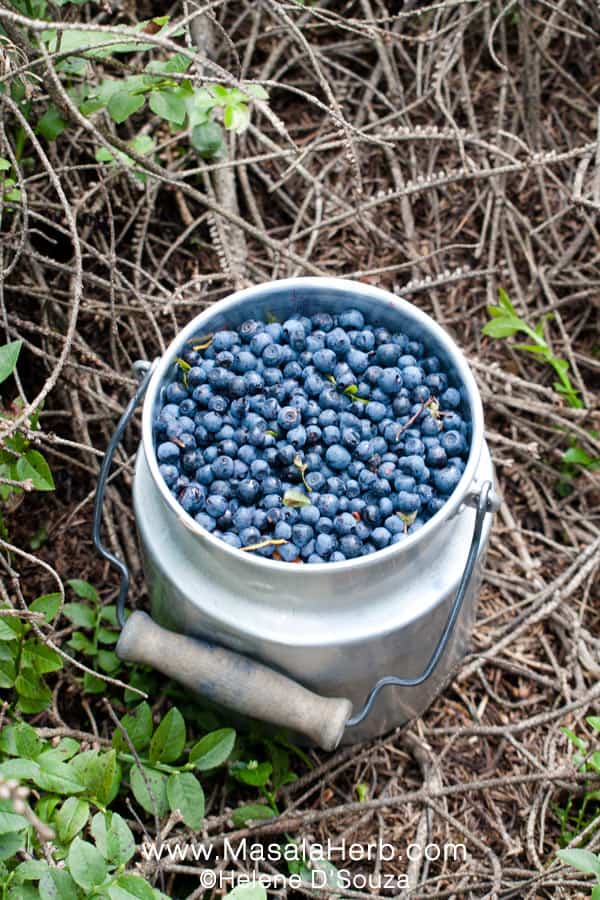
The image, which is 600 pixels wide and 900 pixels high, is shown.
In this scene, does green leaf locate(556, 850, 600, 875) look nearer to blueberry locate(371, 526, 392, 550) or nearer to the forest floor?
the forest floor

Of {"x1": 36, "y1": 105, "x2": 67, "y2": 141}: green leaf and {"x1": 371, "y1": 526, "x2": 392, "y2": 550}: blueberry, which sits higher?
{"x1": 36, "y1": 105, "x2": 67, "y2": 141}: green leaf

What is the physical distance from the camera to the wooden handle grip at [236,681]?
148cm

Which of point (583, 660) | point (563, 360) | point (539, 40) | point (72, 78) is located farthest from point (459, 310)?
point (72, 78)

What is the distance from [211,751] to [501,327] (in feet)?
3.53

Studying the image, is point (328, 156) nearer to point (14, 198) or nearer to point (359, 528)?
point (14, 198)

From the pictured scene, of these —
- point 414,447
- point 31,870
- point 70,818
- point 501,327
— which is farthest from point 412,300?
point 31,870

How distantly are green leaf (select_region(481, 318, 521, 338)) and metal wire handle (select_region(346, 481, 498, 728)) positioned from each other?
68 cm

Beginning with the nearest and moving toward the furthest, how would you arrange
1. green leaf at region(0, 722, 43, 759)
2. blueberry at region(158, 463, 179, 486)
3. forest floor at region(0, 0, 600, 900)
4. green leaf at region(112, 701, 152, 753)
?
green leaf at region(0, 722, 43, 759)
blueberry at region(158, 463, 179, 486)
green leaf at region(112, 701, 152, 753)
forest floor at region(0, 0, 600, 900)

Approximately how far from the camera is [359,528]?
1480 millimetres

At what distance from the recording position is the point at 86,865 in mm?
1261

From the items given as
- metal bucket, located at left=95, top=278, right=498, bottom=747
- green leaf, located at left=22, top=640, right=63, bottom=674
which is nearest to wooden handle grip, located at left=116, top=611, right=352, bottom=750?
metal bucket, located at left=95, top=278, right=498, bottom=747

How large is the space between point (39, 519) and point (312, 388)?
732 millimetres

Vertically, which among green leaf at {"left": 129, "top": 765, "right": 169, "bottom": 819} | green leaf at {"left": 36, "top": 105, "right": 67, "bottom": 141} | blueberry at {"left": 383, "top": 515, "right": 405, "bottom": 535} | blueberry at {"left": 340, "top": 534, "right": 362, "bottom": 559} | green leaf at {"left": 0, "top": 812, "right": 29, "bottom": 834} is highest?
green leaf at {"left": 36, "top": 105, "right": 67, "bottom": 141}

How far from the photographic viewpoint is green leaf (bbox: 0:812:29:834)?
1.19m
